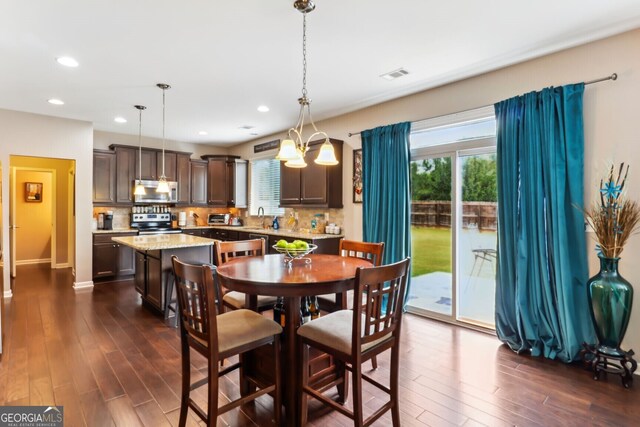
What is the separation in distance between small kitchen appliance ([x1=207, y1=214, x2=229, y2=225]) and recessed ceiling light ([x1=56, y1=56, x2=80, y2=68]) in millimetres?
4308

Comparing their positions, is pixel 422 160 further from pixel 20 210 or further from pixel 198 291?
pixel 20 210

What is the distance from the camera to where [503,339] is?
3275 millimetres

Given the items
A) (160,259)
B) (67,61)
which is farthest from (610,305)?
(67,61)

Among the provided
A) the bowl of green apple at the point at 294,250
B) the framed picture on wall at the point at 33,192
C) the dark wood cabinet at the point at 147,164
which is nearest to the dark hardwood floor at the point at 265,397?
the bowl of green apple at the point at 294,250

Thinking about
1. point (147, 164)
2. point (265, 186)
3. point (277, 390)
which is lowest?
point (277, 390)

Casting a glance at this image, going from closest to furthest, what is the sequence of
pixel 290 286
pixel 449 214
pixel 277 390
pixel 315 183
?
1. pixel 290 286
2. pixel 277 390
3. pixel 449 214
4. pixel 315 183

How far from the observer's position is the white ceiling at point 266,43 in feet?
8.04

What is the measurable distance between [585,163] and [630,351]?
150 cm

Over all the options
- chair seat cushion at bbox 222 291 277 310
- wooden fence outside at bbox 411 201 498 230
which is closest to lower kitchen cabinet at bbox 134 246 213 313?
chair seat cushion at bbox 222 291 277 310

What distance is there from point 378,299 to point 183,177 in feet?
19.9

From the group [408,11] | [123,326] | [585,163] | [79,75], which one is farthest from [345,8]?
[123,326]

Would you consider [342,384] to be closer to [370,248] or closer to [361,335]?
[361,335]

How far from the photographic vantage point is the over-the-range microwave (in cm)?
640

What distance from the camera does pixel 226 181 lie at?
7.45 metres
